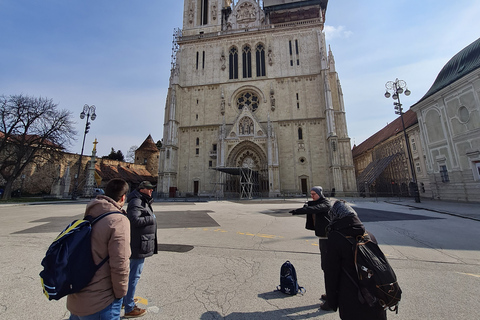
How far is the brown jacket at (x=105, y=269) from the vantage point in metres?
1.58

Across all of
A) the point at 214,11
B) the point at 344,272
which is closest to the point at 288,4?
the point at 214,11

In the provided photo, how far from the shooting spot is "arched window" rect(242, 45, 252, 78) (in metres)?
32.4

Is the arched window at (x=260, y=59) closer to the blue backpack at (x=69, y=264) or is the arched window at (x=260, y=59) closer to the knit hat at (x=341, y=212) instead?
the knit hat at (x=341, y=212)

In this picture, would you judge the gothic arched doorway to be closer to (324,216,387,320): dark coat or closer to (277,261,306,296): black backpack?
(277,261,306,296): black backpack

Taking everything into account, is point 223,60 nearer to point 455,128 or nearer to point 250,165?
point 250,165

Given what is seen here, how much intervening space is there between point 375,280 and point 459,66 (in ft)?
79.7

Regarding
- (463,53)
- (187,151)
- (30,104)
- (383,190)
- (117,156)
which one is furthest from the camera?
(117,156)

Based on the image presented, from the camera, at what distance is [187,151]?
30.6m

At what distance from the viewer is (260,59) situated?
106ft

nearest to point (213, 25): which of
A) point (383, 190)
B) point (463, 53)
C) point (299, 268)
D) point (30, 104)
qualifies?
point (30, 104)

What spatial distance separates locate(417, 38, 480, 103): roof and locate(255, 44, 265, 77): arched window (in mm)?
20151

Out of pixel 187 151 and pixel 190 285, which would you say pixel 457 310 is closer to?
pixel 190 285

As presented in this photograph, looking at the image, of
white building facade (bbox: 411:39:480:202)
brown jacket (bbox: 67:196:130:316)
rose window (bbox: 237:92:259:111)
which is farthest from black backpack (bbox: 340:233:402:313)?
rose window (bbox: 237:92:259:111)

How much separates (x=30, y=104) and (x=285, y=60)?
1256 inches
